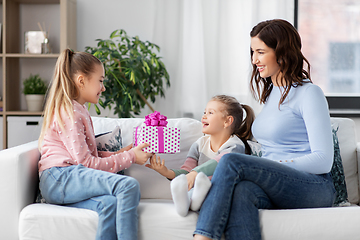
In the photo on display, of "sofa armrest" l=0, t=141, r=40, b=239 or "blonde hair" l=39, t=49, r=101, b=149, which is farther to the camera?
"blonde hair" l=39, t=49, r=101, b=149

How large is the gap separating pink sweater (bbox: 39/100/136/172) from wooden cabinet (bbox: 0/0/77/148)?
1.26 m

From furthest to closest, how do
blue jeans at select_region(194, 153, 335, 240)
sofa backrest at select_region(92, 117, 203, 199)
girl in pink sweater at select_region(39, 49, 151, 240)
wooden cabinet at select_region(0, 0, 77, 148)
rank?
wooden cabinet at select_region(0, 0, 77, 148) → sofa backrest at select_region(92, 117, 203, 199) → girl in pink sweater at select_region(39, 49, 151, 240) → blue jeans at select_region(194, 153, 335, 240)

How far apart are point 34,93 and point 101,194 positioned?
1.64 meters

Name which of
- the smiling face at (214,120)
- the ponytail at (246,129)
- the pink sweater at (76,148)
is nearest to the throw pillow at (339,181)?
the ponytail at (246,129)

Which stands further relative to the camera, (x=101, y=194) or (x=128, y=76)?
(x=128, y=76)

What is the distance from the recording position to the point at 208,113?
5.92 ft

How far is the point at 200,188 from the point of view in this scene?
4.24 ft

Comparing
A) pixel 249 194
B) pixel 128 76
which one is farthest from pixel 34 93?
pixel 249 194

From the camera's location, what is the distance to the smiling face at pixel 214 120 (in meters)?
1.77

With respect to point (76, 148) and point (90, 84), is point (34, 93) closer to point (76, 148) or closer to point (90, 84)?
point (90, 84)

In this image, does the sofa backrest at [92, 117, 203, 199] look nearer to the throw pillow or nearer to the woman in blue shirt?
the woman in blue shirt

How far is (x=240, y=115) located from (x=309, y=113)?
468 millimetres

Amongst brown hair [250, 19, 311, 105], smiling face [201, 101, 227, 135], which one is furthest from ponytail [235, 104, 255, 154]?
brown hair [250, 19, 311, 105]

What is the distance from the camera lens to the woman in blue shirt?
1.26m
